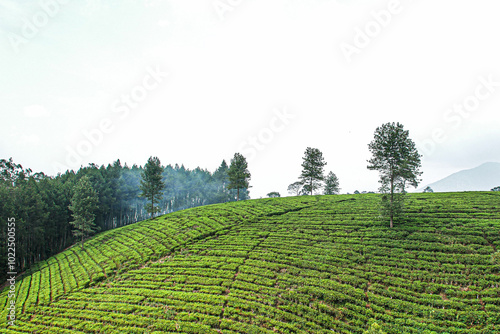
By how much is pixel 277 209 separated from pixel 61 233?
6185 cm

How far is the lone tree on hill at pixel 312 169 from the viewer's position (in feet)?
225

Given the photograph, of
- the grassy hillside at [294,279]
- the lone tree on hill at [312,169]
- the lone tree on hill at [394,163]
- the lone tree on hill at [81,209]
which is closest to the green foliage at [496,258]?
the grassy hillside at [294,279]

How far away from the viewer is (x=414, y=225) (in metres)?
31.2

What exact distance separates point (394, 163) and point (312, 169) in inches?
1426

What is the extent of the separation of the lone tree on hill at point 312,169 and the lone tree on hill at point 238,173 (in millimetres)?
18473

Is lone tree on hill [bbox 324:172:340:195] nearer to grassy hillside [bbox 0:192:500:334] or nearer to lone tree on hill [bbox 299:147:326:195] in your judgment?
lone tree on hill [bbox 299:147:326:195]

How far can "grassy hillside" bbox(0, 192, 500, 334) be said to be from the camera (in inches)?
702

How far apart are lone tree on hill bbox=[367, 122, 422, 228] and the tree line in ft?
140

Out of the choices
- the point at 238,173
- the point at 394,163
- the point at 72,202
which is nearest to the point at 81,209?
the point at 72,202

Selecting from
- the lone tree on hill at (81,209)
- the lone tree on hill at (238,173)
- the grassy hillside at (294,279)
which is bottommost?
the grassy hillside at (294,279)

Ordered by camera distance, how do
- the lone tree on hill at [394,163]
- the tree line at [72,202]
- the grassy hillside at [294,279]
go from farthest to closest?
the tree line at [72,202] → the lone tree on hill at [394,163] → the grassy hillside at [294,279]

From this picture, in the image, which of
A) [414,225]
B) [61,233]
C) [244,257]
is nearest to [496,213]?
[414,225]

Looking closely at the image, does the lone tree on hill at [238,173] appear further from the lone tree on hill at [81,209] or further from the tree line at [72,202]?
the lone tree on hill at [81,209]

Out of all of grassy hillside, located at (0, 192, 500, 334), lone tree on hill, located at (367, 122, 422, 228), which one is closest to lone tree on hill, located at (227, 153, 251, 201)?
grassy hillside, located at (0, 192, 500, 334)
